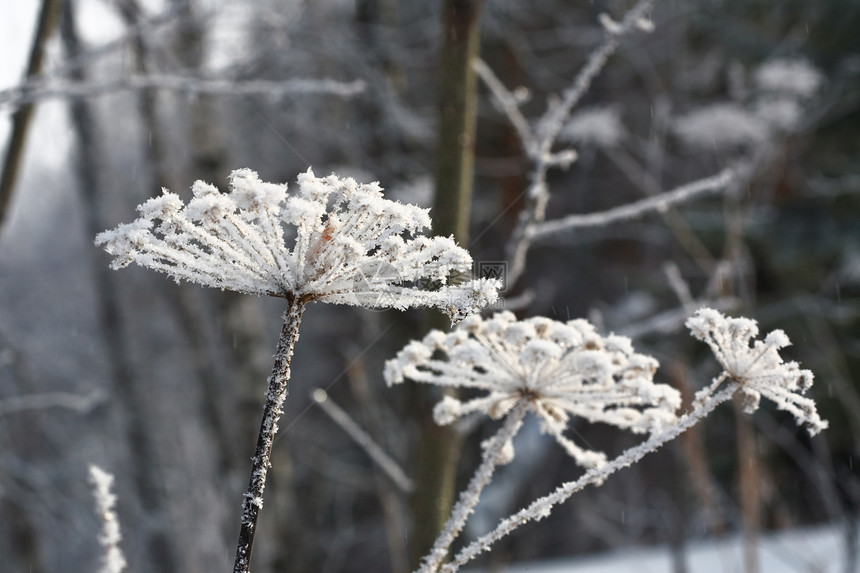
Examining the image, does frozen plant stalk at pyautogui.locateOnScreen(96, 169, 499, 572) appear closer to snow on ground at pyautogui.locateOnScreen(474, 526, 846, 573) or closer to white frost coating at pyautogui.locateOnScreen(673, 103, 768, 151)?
white frost coating at pyautogui.locateOnScreen(673, 103, 768, 151)

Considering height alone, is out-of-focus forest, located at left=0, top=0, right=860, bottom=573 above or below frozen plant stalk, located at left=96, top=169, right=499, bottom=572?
above

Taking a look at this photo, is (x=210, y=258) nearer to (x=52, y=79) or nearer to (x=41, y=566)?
(x=52, y=79)

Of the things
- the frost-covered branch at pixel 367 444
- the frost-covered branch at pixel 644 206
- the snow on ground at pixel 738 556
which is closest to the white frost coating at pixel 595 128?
the snow on ground at pixel 738 556

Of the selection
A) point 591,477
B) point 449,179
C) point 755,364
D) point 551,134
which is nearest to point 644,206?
point 551,134

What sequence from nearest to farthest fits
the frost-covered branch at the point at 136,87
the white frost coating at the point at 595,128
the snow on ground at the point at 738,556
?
1. the frost-covered branch at the point at 136,87
2. the white frost coating at the point at 595,128
3. the snow on ground at the point at 738,556

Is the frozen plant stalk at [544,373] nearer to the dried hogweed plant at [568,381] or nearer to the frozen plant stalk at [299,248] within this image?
the dried hogweed plant at [568,381]

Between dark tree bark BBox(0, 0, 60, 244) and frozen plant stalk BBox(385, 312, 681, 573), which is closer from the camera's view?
frozen plant stalk BBox(385, 312, 681, 573)

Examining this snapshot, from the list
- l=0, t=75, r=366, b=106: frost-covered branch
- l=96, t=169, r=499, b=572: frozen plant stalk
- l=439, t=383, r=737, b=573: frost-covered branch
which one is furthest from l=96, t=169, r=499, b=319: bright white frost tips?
l=0, t=75, r=366, b=106: frost-covered branch
